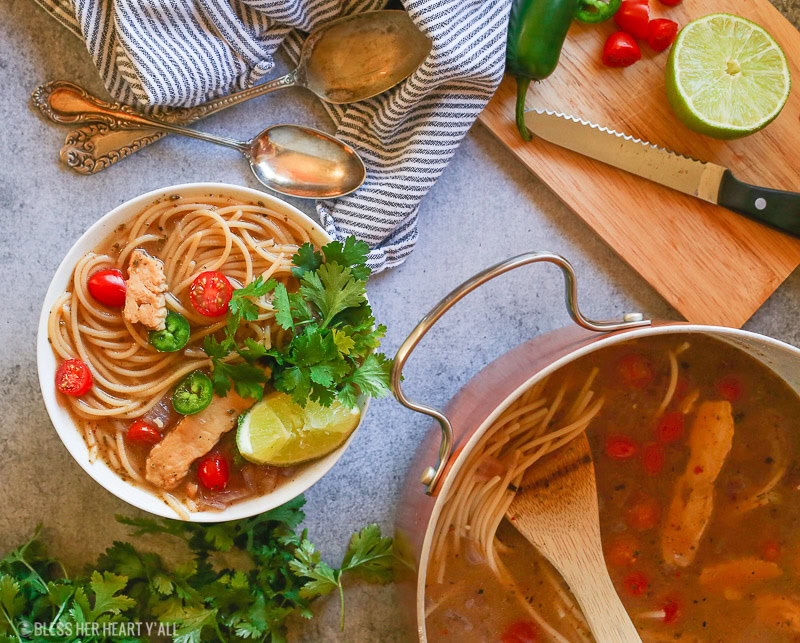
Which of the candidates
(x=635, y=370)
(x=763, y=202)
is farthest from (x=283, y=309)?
(x=763, y=202)

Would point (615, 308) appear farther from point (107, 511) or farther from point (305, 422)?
point (107, 511)

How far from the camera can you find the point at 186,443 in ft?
7.09

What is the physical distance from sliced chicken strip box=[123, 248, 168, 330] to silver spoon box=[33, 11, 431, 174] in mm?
485

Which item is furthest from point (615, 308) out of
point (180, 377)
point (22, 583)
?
point (22, 583)

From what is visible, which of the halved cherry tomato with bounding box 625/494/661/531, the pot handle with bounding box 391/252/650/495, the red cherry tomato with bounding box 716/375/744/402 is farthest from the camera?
the halved cherry tomato with bounding box 625/494/661/531

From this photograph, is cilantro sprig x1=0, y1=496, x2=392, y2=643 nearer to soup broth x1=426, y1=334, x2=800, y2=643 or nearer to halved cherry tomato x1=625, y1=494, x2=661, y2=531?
soup broth x1=426, y1=334, x2=800, y2=643

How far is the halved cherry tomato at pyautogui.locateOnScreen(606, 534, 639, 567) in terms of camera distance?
2.36 m

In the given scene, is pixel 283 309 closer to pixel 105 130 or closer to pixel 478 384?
pixel 478 384

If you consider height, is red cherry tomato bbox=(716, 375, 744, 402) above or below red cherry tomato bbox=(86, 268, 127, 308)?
above

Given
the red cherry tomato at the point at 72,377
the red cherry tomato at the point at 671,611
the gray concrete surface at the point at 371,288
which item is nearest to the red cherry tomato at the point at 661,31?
the gray concrete surface at the point at 371,288

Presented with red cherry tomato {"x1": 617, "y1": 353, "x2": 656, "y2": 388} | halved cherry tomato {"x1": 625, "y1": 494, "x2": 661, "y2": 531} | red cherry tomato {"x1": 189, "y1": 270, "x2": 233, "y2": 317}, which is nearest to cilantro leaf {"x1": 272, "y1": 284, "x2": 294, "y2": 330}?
red cherry tomato {"x1": 189, "y1": 270, "x2": 233, "y2": 317}

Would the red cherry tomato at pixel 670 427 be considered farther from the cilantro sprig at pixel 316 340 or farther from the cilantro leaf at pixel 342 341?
the cilantro leaf at pixel 342 341

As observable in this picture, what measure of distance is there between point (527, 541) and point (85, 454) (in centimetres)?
137

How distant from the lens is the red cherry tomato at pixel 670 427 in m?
2.30
